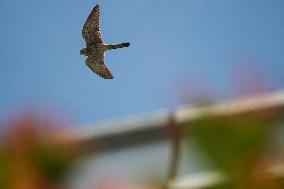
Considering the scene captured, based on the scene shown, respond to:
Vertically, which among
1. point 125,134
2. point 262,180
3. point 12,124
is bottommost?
point 262,180

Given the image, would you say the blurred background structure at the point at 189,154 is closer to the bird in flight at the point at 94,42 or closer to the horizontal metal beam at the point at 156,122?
the horizontal metal beam at the point at 156,122

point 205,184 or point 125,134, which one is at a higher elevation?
point 125,134

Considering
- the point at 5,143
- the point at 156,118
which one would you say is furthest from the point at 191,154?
the point at 5,143

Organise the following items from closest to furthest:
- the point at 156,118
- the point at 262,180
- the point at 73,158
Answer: the point at 262,180 → the point at 73,158 → the point at 156,118

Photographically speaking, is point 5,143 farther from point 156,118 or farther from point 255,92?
point 255,92

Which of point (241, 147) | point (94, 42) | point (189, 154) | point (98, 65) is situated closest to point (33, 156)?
point (189, 154)

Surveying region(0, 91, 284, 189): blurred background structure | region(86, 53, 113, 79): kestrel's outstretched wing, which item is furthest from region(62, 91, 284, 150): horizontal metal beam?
region(86, 53, 113, 79): kestrel's outstretched wing

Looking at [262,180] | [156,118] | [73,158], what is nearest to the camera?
[262,180]
